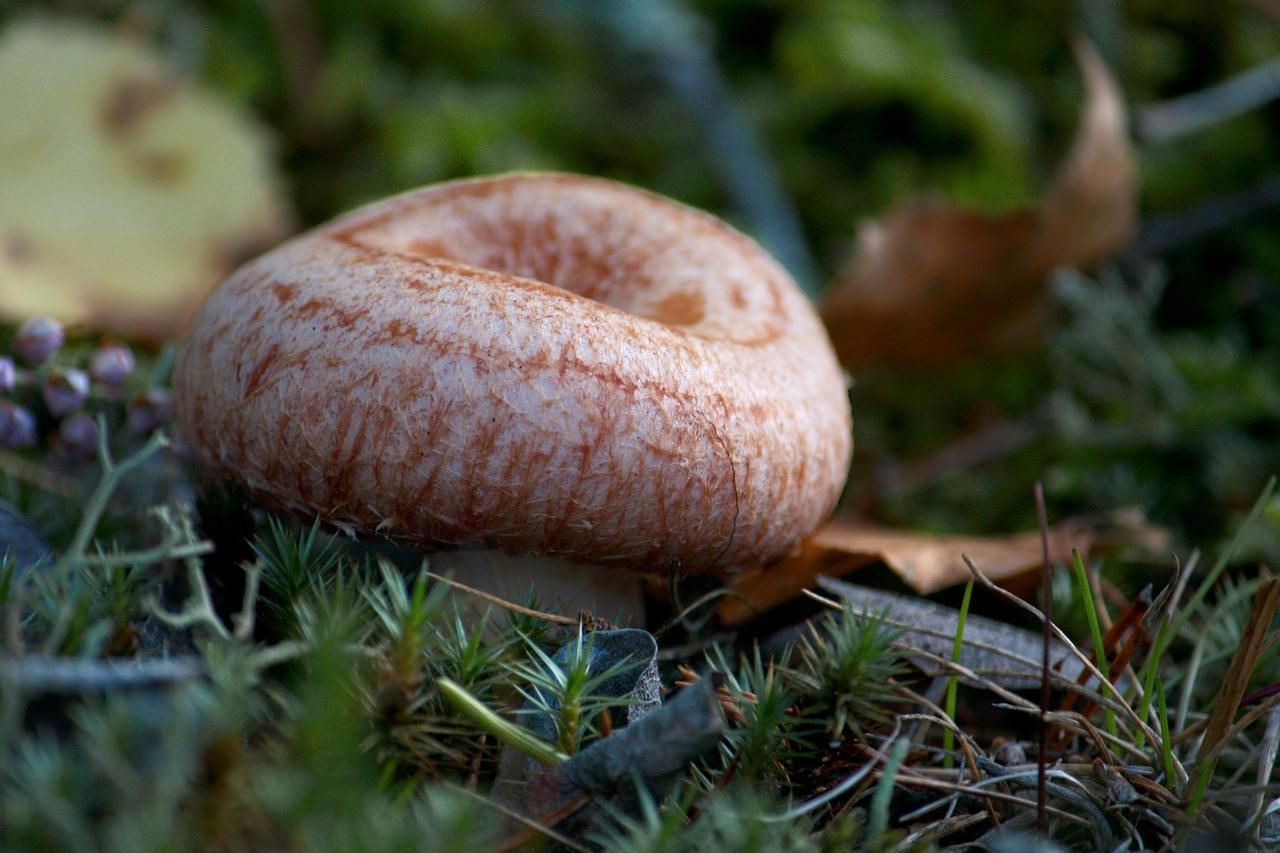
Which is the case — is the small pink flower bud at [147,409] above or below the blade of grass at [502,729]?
above

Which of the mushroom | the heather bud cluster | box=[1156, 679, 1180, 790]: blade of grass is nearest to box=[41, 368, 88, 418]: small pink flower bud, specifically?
the heather bud cluster

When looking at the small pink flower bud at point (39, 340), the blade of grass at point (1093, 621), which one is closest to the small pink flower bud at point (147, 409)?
the small pink flower bud at point (39, 340)

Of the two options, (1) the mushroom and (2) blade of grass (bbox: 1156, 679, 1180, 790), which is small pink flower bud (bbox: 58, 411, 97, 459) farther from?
(2) blade of grass (bbox: 1156, 679, 1180, 790)

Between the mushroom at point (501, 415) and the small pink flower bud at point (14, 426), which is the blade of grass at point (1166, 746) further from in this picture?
the small pink flower bud at point (14, 426)

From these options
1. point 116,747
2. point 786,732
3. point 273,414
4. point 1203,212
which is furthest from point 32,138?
point 1203,212

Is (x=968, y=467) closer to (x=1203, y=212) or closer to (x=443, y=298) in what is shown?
(x=1203, y=212)

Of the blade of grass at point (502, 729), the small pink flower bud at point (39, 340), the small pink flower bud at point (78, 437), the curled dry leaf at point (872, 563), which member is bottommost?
the curled dry leaf at point (872, 563)
